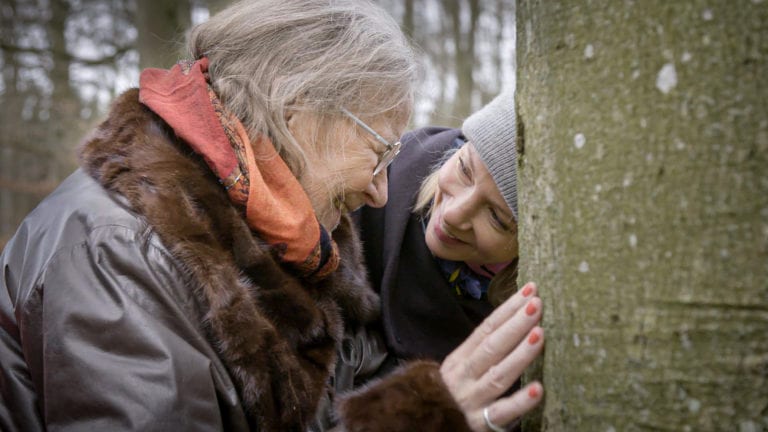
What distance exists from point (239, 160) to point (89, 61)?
5594 millimetres

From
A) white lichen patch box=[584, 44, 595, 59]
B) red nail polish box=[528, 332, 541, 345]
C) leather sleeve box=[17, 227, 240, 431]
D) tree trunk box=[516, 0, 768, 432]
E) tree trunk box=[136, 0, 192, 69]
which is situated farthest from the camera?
tree trunk box=[136, 0, 192, 69]

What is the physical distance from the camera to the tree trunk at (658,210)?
3.26 feet

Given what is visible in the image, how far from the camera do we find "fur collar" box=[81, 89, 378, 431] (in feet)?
5.20

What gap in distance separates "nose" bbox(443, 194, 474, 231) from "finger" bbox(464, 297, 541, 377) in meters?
1.00

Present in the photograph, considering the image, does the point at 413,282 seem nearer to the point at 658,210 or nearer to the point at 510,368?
the point at 510,368

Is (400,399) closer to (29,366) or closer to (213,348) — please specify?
(213,348)

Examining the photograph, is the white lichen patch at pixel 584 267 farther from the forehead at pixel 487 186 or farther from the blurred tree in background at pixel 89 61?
the blurred tree in background at pixel 89 61

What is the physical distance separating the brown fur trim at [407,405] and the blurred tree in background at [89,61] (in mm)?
3539

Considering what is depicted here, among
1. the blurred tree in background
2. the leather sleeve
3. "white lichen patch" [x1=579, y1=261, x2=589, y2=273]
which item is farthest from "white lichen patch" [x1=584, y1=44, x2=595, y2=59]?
the blurred tree in background

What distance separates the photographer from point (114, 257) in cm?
150

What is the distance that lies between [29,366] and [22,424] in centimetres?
17

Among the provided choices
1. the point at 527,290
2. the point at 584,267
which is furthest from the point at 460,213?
the point at 584,267

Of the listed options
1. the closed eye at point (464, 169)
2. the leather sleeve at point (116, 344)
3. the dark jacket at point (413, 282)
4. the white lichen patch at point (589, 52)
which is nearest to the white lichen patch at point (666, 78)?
the white lichen patch at point (589, 52)

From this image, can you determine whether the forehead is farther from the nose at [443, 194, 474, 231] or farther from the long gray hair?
the long gray hair
